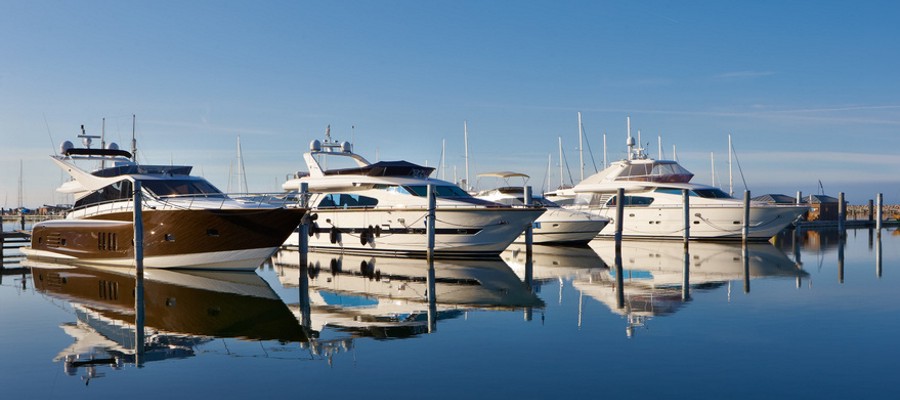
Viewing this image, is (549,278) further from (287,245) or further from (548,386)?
(287,245)

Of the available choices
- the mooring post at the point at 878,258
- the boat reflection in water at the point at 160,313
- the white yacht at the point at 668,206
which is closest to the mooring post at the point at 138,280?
the boat reflection in water at the point at 160,313

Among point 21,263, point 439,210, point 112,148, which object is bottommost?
point 21,263

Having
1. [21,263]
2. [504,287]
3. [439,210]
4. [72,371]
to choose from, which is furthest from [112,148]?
[72,371]

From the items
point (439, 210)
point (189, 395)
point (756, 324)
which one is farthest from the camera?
point (439, 210)

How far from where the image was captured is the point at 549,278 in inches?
794

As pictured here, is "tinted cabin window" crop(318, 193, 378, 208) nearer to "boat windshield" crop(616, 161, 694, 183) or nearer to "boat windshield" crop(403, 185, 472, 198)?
"boat windshield" crop(403, 185, 472, 198)

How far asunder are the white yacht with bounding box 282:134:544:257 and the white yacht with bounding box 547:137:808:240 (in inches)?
414

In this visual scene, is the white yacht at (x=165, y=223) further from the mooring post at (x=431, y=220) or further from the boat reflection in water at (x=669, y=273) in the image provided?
the boat reflection in water at (x=669, y=273)

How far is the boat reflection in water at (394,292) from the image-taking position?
43.4ft

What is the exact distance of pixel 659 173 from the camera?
116ft

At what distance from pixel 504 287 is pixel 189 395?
34.5 feet

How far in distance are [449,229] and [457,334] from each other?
12.8 metres

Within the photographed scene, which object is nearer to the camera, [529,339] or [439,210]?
[529,339]

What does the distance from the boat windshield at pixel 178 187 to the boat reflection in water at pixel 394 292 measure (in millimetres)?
3246
